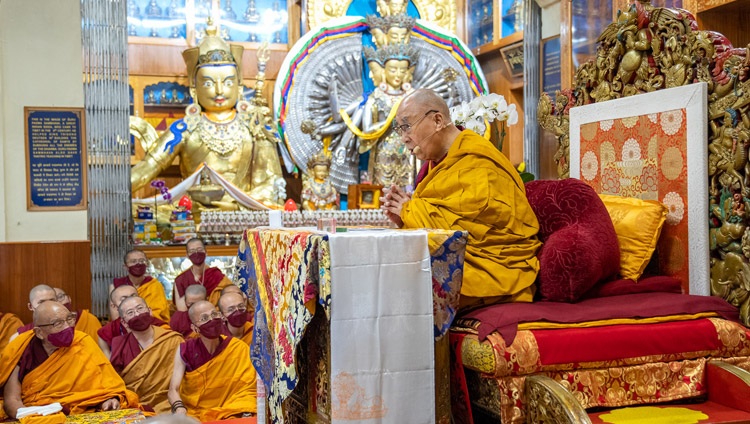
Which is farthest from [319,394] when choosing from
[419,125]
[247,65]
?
[247,65]

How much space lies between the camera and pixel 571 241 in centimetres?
339

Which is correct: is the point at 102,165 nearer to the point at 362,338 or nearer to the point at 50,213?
the point at 50,213

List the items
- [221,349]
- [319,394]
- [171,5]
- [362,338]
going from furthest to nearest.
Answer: [171,5] → [221,349] → [319,394] → [362,338]

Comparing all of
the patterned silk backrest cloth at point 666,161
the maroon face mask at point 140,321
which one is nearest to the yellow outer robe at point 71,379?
the maroon face mask at point 140,321

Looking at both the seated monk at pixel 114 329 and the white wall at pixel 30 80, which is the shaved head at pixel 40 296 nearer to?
the seated monk at pixel 114 329

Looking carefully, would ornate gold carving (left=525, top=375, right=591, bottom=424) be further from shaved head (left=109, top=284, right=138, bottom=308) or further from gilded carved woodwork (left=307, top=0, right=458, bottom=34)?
gilded carved woodwork (left=307, top=0, right=458, bottom=34)

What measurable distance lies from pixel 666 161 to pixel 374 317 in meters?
1.80

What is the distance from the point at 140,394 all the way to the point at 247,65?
21.3ft

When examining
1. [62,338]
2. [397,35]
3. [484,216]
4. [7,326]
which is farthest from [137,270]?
[397,35]

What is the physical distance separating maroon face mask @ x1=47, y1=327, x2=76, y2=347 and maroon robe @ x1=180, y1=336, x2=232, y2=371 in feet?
1.92

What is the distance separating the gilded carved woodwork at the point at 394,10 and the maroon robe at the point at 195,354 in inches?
262

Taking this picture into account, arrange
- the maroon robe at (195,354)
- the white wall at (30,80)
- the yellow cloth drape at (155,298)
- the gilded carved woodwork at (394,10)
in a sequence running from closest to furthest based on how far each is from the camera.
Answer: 1. the maroon robe at (195,354)
2. the yellow cloth drape at (155,298)
3. the white wall at (30,80)
4. the gilded carved woodwork at (394,10)

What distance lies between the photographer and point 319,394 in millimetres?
2924

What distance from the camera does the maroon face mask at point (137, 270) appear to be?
21.7ft
